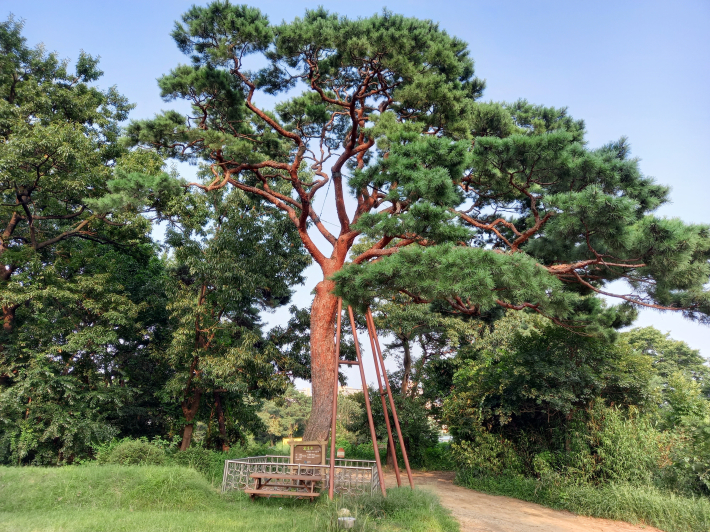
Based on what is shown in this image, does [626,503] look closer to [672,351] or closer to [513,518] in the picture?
[513,518]

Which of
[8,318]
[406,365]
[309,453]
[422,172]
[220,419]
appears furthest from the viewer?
[406,365]

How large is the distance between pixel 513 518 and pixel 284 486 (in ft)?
12.8

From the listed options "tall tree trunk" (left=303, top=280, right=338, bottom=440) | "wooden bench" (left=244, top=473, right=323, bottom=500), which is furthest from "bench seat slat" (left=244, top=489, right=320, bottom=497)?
"tall tree trunk" (left=303, top=280, right=338, bottom=440)

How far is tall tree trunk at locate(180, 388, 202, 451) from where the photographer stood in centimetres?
1324

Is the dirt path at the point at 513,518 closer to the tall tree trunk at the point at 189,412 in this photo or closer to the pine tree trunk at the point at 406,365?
the tall tree trunk at the point at 189,412

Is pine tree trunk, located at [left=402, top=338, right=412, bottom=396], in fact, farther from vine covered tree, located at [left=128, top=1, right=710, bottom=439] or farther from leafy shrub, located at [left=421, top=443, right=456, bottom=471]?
vine covered tree, located at [left=128, top=1, right=710, bottom=439]

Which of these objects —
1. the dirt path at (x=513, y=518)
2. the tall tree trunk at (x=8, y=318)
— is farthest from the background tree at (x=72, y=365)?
the dirt path at (x=513, y=518)

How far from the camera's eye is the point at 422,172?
6.50 meters

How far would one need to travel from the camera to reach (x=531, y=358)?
9992 mm

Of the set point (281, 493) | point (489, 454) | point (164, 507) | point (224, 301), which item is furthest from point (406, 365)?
point (164, 507)

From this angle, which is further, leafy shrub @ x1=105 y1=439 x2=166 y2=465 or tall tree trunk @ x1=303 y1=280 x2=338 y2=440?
leafy shrub @ x1=105 y1=439 x2=166 y2=465

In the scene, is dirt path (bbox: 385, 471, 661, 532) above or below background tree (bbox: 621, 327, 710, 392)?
below

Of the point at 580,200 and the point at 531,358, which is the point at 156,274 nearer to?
the point at 531,358

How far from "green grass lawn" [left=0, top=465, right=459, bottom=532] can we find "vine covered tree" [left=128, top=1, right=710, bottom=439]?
2402mm
